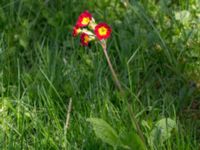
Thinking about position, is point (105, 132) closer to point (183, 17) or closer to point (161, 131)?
point (161, 131)

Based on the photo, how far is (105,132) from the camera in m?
1.88

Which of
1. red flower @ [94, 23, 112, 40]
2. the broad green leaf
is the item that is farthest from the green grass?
red flower @ [94, 23, 112, 40]

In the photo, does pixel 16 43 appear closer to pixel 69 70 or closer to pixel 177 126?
pixel 69 70

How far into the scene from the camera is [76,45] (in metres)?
2.72

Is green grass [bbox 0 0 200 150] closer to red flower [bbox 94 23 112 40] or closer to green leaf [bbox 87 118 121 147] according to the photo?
green leaf [bbox 87 118 121 147]

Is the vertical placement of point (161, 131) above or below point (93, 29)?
below

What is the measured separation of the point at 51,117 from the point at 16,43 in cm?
76

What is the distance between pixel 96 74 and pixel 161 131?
22.3 inches

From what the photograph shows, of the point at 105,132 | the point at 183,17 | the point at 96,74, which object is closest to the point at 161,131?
the point at 105,132

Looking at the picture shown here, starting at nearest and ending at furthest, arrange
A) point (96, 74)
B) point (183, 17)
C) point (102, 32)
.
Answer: point (102, 32)
point (96, 74)
point (183, 17)

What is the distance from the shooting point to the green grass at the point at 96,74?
6.71 feet

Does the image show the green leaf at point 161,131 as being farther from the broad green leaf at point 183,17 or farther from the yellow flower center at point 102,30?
the broad green leaf at point 183,17

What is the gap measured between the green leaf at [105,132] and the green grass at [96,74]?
15 mm

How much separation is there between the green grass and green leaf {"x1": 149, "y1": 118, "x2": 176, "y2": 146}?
0.03 ft
